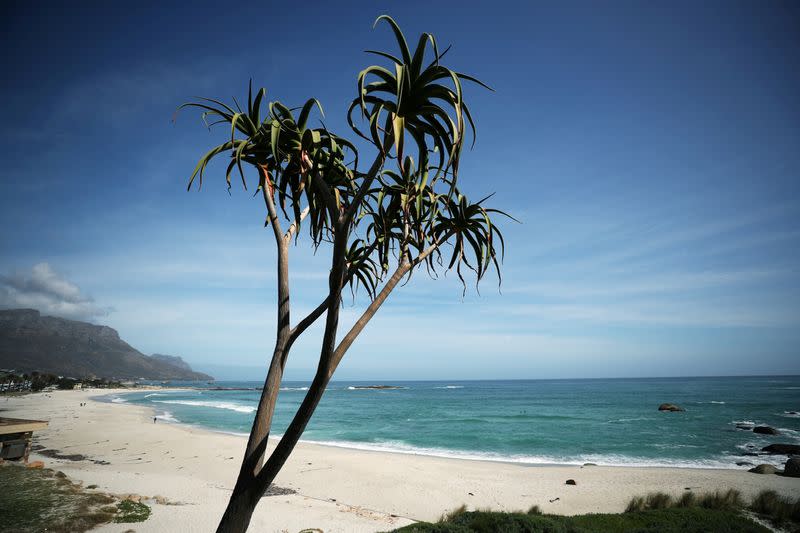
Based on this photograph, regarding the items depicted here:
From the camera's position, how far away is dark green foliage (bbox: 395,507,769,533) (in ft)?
16.1

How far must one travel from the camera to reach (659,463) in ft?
63.5

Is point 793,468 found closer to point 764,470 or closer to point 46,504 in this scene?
point 764,470

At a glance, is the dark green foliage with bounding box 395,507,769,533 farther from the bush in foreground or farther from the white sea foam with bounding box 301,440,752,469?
the white sea foam with bounding box 301,440,752,469

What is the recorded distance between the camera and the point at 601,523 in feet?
19.1

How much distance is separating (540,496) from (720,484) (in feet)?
23.9

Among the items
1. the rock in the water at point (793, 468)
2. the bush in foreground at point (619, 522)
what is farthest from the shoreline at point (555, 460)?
the bush in foreground at point (619, 522)

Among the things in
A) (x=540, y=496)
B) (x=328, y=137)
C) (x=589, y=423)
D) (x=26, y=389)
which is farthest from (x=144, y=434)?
(x=26, y=389)

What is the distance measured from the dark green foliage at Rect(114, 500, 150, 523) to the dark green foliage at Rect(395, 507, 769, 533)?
5.18m

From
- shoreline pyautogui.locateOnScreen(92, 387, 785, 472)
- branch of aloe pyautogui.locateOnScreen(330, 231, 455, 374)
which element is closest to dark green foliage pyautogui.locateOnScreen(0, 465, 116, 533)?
A: branch of aloe pyautogui.locateOnScreen(330, 231, 455, 374)

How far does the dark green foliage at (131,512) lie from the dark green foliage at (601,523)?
518 cm

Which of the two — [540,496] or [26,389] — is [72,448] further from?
[26,389]

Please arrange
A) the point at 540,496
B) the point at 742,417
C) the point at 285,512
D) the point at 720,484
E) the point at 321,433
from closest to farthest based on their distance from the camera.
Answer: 1. the point at 285,512
2. the point at 540,496
3. the point at 720,484
4. the point at 321,433
5. the point at 742,417

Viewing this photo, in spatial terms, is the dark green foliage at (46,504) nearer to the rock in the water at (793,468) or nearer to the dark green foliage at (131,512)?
the dark green foliage at (131,512)

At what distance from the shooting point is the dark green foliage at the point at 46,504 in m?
6.04
